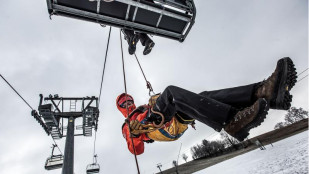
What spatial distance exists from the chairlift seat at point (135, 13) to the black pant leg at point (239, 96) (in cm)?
235

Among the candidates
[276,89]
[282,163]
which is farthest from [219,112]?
[282,163]

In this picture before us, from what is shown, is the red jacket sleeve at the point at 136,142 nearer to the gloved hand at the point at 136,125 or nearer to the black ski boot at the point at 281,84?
the gloved hand at the point at 136,125

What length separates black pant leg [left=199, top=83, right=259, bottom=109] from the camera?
2.28 metres

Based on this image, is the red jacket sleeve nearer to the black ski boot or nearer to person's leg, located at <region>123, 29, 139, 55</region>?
person's leg, located at <region>123, 29, 139, 55</region>

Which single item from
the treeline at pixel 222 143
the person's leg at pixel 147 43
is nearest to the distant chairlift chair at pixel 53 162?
the person's leg at pixel 147 43

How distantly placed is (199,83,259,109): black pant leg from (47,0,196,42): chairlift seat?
2.35 metres

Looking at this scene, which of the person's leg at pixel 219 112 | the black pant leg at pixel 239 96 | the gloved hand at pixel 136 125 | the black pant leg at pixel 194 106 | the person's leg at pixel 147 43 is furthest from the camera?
the person's leg at pixel 147 43

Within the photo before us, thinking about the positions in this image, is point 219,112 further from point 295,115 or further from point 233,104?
point 295,115

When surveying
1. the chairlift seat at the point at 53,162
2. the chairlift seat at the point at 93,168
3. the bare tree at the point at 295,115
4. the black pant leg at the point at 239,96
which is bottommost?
the black pant leg at the point at 239,96

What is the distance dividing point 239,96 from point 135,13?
2.74 metres

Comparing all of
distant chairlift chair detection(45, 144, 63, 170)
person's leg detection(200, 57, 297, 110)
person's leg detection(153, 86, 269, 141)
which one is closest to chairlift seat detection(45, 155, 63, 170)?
distant chairlift chair detection(45, 144, 63, 170)

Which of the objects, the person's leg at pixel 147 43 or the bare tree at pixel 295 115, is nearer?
the person's leg at pixel 147 43

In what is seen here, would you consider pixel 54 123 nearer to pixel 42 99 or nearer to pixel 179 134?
pixel 42 99

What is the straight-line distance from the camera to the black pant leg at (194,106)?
2.14 m
